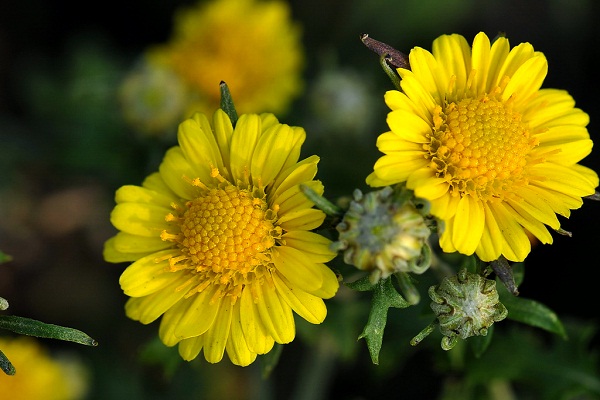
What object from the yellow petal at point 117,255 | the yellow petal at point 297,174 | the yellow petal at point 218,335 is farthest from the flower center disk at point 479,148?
the yellow petal at point 117,255

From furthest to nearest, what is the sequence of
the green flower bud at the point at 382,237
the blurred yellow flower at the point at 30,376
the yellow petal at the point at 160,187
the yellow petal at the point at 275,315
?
1. the blurred yellow flower at the point at 30,376
2. the yellow petal at the point at 160,187
3. the yellow petal at the point at 275,315
4. the green flower bud at the point at 382,237

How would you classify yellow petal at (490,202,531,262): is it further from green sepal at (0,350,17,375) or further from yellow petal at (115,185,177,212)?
green sepal at (0,350,17,375)

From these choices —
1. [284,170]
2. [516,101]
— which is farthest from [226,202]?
[516,101]

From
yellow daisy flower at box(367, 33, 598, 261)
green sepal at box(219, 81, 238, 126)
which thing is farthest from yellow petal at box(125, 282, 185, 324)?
yellow daisy flower at box(367, 33, 598, 261)

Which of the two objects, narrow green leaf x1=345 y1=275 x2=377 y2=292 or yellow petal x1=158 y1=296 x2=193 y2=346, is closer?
narrow green leaf x1=345 y1=275 x2=377 y2=292

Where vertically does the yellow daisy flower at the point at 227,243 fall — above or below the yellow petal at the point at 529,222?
above

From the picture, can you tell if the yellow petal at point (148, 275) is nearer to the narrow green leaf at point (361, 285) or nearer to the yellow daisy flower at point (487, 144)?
the narrow green leaf at point (361, 285)

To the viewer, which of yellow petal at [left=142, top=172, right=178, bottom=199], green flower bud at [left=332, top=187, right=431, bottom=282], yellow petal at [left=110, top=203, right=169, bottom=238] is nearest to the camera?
green flower bud at [left=332, top=187, right=431, bottom=282]
